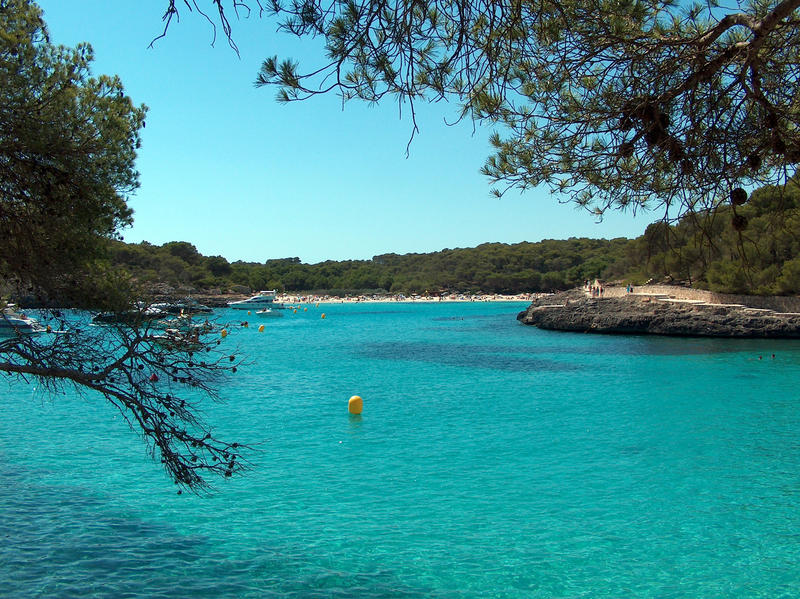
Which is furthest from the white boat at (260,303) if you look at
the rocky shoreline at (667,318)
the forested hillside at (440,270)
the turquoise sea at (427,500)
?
the turquoise sea at (427,500)

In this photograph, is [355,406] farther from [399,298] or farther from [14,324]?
[399,298]

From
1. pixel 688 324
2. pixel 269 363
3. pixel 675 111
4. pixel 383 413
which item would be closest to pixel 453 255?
pixel 688 324

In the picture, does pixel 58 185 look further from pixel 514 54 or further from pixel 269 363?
pixel 269 363

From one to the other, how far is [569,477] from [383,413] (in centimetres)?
616

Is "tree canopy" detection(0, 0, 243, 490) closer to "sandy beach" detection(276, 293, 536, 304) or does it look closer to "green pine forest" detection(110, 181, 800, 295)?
"green pine forest" detection(110, 181, 800, 295)

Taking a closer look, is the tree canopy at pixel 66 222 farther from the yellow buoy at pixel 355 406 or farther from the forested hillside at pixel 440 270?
the forested hillside at pixel 440 270

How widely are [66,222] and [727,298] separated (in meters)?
37.6

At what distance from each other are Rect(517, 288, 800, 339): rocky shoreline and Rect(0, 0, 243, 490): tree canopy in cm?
3352

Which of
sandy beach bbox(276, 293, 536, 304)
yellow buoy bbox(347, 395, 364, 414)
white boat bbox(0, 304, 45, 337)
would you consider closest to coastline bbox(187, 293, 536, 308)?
sandy beach bbox(276, 293, 536, 304)

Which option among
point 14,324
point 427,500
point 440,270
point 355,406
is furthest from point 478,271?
point 14,324

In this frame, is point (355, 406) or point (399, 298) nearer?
point (355, 406)

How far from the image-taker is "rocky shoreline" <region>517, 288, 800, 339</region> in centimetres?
3208

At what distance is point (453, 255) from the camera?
13888cm

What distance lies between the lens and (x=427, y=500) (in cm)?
895
